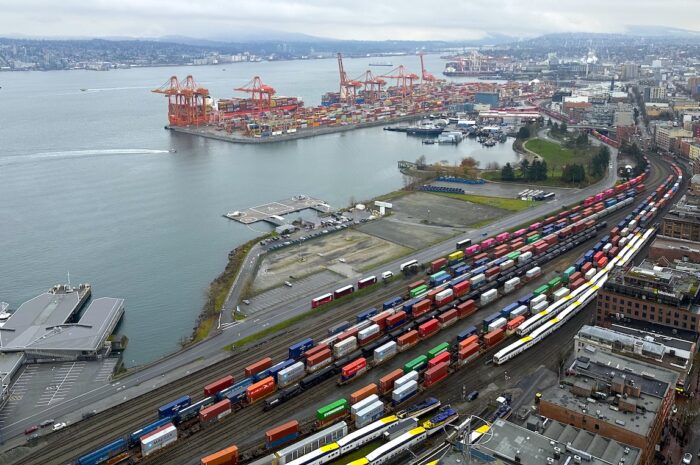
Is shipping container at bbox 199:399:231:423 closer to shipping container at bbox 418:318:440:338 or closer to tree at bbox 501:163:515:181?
shipping container at bbox 418:318:440:338

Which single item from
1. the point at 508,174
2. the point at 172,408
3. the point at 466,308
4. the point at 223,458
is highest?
the point at 508,174

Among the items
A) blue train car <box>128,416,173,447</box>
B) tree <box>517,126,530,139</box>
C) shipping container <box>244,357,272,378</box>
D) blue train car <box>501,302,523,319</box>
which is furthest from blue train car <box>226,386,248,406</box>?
tree <box>517,126,530,139</box>

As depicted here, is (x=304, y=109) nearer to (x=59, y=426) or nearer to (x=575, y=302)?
(x=575, y=302)

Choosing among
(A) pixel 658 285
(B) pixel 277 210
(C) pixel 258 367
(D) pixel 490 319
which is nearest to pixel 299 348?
(C) pixel 258 367

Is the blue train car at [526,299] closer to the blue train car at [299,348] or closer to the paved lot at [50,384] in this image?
the blue train car at [299,348]

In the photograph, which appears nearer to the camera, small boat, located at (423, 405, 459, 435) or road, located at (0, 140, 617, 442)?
small boat, located at (423, 405, 459, 435)

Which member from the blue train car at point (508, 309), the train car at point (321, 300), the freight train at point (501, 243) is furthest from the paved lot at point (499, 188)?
the train car at point (321, 300)
